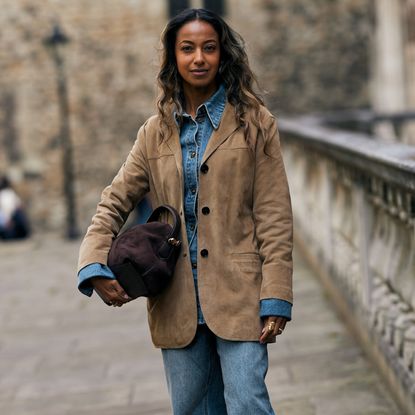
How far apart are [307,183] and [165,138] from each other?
563 cm

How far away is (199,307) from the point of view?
307cm

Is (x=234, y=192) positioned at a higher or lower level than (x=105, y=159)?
higher

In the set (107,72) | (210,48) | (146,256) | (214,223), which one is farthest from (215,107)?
(107,72)

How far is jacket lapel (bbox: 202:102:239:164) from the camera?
3076 mm

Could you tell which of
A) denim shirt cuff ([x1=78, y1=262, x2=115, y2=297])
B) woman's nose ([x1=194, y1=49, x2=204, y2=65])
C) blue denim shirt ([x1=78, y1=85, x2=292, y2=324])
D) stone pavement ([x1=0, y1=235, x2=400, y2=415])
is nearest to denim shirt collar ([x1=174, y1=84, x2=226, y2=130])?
blue denim shirt ([x1=78, y1=85, x2=292, y2=324])

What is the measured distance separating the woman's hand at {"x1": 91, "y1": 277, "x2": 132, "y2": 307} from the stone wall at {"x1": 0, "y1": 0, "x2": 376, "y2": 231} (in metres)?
15.9

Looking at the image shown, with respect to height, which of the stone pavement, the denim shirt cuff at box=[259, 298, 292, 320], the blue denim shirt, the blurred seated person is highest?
the blue denim shirt

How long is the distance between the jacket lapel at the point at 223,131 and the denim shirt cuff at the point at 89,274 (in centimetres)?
43

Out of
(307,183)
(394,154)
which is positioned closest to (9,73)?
(307,183)

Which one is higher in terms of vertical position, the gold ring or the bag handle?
the bag handle

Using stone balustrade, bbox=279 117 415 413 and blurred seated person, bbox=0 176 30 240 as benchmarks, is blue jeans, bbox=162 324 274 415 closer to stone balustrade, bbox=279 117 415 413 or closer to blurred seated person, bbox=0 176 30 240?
stone balustrade, bbox=279 117 415 413

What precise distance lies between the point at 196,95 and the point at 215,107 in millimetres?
72

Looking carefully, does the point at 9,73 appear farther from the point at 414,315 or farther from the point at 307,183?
the point at 414,315

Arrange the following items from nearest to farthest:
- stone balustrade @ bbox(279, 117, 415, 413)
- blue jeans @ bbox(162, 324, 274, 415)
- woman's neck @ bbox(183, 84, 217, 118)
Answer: blue jeans @ bbox(162, 324, 274, 415) → woman's neck @ bbox(183, 84, 217, 118) → stone balustrade @ bbox(279, 117, 415, 413)
